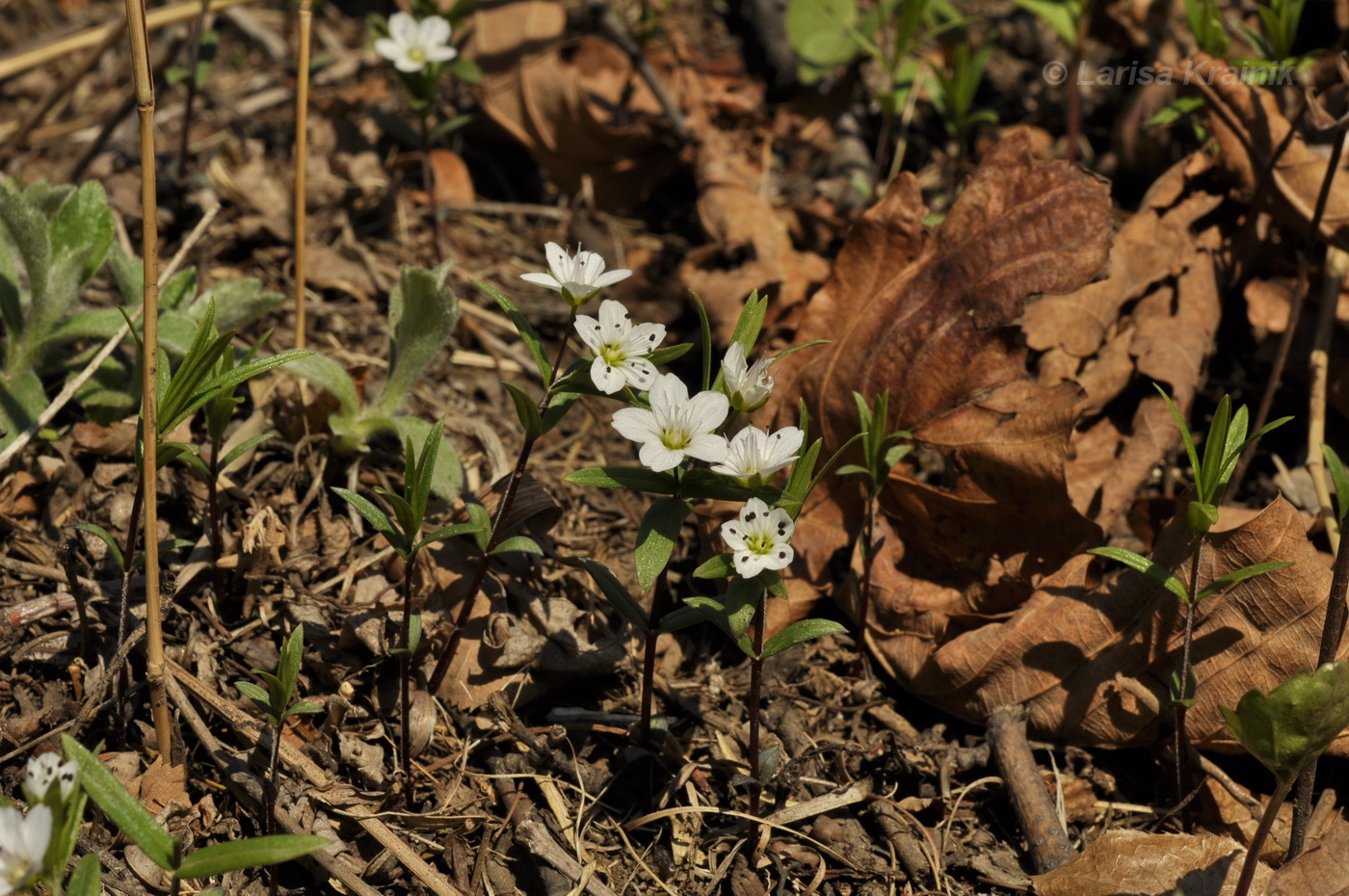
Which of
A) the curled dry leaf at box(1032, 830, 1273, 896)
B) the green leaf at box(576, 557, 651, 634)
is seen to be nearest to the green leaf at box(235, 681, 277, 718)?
the green leaf at box(576, 557, 651, 634)

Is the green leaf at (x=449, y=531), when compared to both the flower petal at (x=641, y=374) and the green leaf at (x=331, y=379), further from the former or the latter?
the green leaf at (x=331, y=379)

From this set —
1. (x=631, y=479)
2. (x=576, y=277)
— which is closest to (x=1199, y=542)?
(x=631, y=479)

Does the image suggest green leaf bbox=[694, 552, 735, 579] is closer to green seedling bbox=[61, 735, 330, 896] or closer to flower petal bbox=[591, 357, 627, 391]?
flower petal bbox=[591, 357, 627, 391]

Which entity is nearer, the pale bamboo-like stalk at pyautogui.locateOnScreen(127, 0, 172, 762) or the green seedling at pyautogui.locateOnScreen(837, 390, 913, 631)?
the pale bamboo-like stalk at pyautogui.locateOnScreen(127, 0, 172, 762)

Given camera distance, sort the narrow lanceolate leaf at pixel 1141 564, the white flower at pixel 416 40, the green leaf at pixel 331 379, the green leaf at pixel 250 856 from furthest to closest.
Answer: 1. the white flower at pixel 416 40
2. the green leaf at pixel 331 379
3. the narrow lanceolate leaf at pixel 1141 564
4. the green leaf at pixel 250 856

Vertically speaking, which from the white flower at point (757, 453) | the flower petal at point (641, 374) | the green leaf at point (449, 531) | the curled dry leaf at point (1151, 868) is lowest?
the curled dry leaf at point (1151, 868)

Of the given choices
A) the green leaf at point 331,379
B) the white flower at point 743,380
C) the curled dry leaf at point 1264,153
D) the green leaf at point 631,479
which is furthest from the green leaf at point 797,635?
the curled dry leaf at point 1264,153
